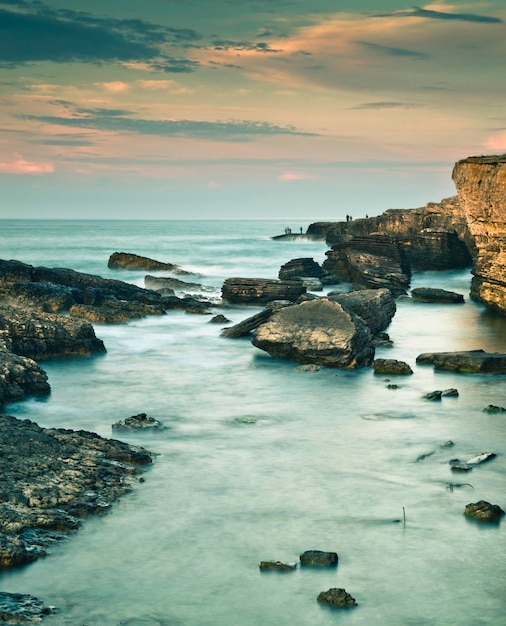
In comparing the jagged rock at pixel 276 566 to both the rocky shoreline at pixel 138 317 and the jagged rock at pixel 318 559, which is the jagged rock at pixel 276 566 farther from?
the rocky shoreline at pixel 138 317

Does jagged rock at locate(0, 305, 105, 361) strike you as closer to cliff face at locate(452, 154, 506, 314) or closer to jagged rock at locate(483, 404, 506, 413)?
jagged rock at locate(483, 404, 506, 413)

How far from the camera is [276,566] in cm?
969

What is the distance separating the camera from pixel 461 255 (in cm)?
5209

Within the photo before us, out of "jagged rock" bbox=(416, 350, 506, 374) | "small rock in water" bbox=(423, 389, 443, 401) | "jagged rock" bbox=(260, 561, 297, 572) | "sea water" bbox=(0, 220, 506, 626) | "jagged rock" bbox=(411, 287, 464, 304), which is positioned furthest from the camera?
"jagged rock" bbox=(411, 287, 464, 304)

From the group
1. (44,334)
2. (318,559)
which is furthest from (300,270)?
(318,559)

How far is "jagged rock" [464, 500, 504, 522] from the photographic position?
437 inches

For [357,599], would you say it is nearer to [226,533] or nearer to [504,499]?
[226,533]

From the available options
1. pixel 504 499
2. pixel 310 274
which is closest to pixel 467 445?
pixel 504 499

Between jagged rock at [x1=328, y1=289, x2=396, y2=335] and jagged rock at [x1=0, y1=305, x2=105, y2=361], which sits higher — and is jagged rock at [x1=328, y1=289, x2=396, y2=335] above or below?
above

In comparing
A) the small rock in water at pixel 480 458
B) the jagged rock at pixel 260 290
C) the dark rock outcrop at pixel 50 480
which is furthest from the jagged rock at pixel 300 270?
the dark rock outcrop at pixel 50 480

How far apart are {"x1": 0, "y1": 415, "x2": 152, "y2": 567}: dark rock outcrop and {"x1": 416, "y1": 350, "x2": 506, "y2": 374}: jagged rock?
1004 cm

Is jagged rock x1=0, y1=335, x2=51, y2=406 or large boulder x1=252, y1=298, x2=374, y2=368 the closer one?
jagged rock x1=0, y1=335, x2=51, y2=406

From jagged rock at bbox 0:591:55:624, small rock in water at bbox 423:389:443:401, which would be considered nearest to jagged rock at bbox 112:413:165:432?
small rock in water at bbox 423:389:443:401

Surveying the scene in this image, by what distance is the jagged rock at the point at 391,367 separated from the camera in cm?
2117
